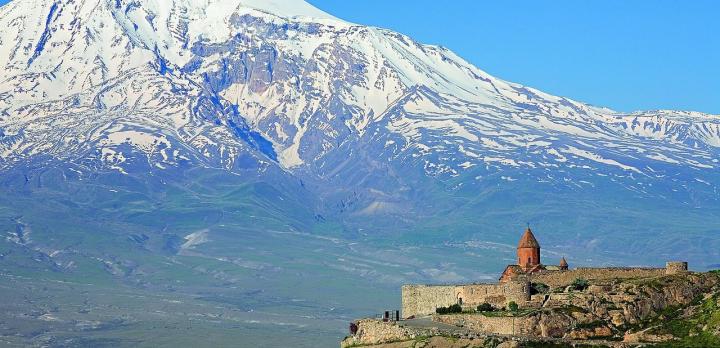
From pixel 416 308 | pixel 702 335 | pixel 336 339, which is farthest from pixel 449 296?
pixel 336 339

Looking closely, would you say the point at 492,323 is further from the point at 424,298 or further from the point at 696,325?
the point at 424,298

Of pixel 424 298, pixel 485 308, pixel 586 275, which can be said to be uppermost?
pixel 586 275

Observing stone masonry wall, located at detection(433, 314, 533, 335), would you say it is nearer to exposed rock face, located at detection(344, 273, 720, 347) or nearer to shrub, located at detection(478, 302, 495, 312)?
exposed rock face, located at detection(344, 273, 720, 347)

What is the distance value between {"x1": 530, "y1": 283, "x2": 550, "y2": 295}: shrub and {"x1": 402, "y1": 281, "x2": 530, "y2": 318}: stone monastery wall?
0.67 m

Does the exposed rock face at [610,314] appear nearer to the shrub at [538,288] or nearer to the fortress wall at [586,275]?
the shrub at [538,288]

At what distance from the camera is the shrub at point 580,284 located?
6069cm

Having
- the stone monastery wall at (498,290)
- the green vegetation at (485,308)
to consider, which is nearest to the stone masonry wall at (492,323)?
the green vegetation at (485,308)

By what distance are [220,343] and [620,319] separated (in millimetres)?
139170

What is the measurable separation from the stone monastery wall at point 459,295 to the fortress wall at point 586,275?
6.30 ft

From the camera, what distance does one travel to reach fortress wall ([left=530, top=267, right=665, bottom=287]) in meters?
62.5

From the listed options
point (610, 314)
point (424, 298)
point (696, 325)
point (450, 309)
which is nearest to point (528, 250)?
point (424, 298)

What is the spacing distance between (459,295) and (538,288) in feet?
14.7

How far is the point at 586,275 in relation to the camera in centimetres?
6325

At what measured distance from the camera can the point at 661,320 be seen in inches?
2164
